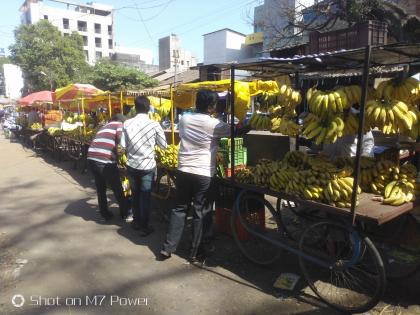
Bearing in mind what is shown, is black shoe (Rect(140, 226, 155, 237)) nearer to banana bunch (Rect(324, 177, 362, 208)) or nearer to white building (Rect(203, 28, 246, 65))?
banana bunch (Rect(324, 177, 362, 208))

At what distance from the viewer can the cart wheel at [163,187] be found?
5652 mm

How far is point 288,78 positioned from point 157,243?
9.56ft

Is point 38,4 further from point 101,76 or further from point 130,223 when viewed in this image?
point 130,223

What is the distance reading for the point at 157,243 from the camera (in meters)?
4.75

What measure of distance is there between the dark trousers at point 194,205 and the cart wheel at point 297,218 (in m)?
0.95

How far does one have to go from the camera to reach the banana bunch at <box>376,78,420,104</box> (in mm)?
3115

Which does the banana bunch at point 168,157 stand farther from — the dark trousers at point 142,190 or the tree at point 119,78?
the tree at point 119,78

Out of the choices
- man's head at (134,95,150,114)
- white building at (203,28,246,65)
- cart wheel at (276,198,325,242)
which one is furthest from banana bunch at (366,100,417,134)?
white building at (203,28,246,65)

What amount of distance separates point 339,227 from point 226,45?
28.9m

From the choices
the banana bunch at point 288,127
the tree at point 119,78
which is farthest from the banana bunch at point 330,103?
the tree at point 119,78

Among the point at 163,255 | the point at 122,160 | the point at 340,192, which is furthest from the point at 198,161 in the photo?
the point at 122,160

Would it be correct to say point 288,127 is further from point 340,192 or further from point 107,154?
point 107,154

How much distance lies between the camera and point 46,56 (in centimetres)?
3369

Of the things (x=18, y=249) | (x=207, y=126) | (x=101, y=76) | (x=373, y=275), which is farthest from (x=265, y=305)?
(x=101, y=76)
